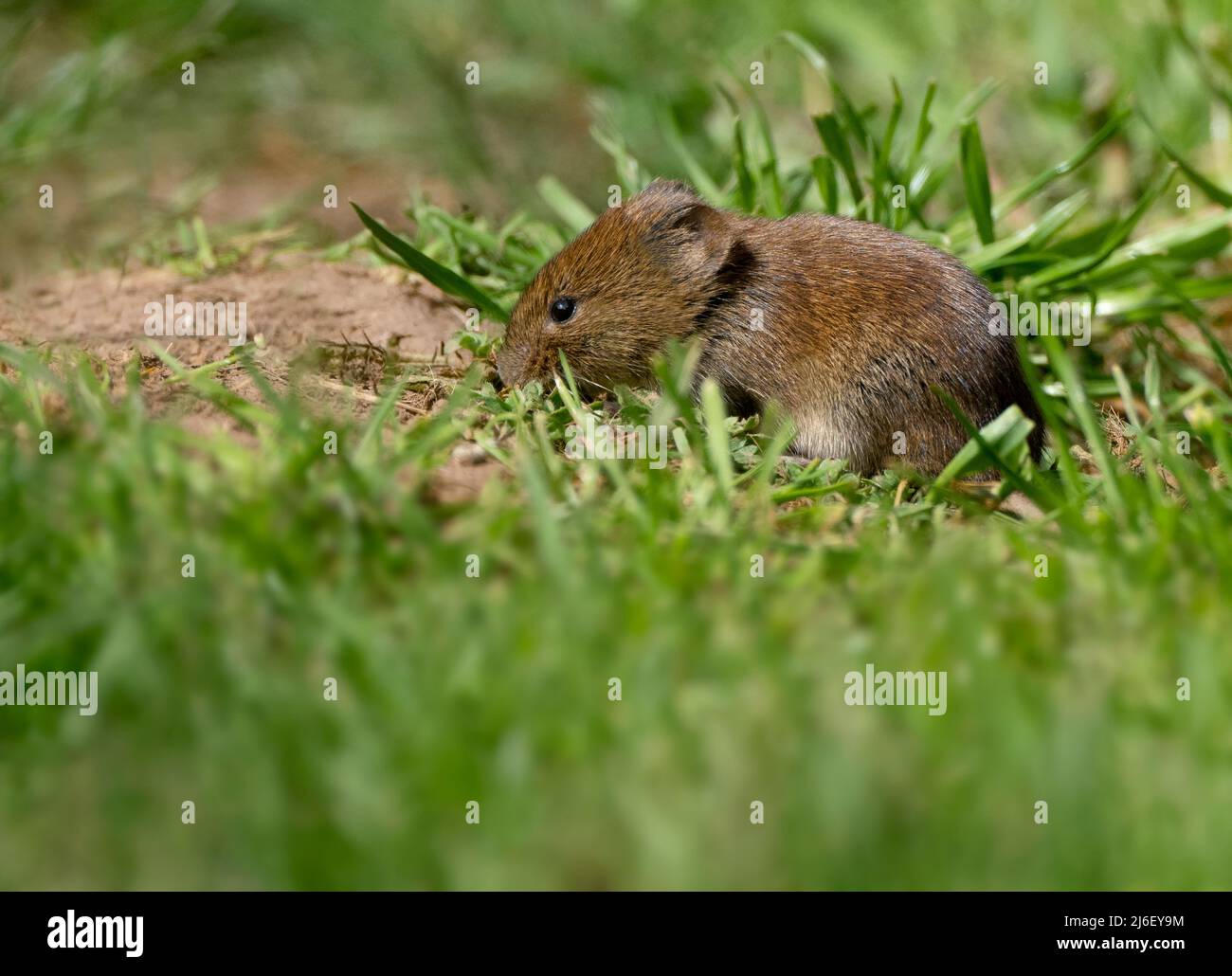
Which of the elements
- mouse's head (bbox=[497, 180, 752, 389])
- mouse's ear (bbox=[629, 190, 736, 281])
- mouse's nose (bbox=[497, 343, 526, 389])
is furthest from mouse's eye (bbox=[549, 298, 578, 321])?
mouse's ear (bbox=[629, 190, 736, 281])

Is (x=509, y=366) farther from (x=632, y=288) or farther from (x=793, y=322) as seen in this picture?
(x=793, y=322)

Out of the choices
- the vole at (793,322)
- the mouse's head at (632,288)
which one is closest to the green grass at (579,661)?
the vole at (793,322)

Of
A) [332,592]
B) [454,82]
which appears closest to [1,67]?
[454,82]

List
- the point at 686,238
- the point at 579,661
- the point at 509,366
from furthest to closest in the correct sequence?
the point at 686,238, the point at 509,366, the point at 579,661

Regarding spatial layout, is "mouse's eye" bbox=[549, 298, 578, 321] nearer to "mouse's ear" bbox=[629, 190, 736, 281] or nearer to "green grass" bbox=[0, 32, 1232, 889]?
"mouse's ear" bbox=[629, 190, 736, 281]

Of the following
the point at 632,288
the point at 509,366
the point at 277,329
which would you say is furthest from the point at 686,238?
the point at 277,329
